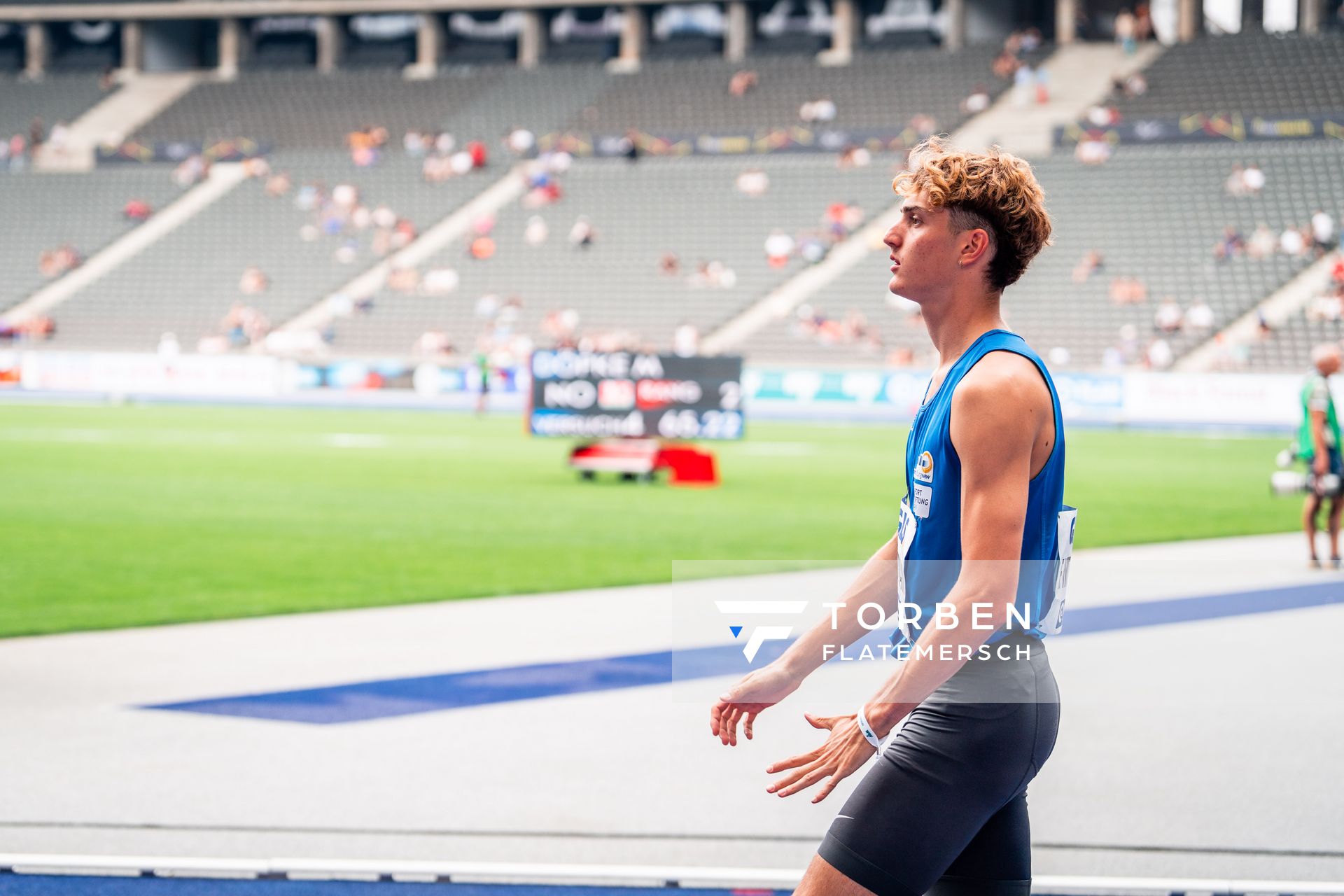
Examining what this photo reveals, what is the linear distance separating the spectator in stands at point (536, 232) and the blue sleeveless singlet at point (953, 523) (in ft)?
151

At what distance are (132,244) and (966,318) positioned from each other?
174ft

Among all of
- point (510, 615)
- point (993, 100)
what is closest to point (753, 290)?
point (993, 100)

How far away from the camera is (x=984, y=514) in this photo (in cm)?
275

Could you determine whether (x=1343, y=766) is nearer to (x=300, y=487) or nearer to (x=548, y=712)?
(x=548, y=712)

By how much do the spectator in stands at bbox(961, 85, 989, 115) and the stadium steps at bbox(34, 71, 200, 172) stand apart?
2977cm

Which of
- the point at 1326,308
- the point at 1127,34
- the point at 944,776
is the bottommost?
the point at 944,776

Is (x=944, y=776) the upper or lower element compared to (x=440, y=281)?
lower

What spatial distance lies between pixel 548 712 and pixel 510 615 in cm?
313

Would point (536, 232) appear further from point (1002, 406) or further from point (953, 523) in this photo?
point (1002, 406)

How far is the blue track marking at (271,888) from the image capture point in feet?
16.3

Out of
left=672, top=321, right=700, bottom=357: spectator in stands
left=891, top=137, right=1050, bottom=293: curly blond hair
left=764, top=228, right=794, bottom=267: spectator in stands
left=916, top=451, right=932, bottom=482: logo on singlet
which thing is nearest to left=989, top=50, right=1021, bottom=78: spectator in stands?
left=764, top=228, right=794, bottom=267: spectator in stands

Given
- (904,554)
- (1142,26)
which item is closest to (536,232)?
(1142,26)

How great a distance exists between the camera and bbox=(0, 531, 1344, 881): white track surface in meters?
5.49

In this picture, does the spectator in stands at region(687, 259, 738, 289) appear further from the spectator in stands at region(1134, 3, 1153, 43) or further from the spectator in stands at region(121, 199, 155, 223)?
the spectator in stands at region(121, 199, 155, 223)
